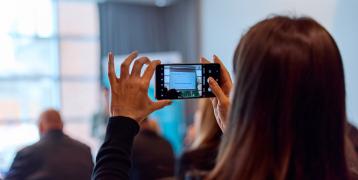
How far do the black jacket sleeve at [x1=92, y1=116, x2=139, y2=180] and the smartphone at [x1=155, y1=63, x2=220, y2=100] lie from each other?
16 centimetres

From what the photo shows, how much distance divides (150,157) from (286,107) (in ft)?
7.20

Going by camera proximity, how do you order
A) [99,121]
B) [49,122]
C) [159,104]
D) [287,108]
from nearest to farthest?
[287,108] → [159,104] → [49,122] → [99,121]

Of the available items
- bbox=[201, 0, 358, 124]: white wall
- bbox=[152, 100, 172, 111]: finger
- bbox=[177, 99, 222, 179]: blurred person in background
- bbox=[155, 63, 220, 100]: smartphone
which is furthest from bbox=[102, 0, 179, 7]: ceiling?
bbox=[152, 100, 172, 111]: finger

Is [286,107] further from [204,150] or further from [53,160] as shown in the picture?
[53,160]

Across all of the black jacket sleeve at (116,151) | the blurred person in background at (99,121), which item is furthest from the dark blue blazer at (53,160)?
the blurred person in background at (99,121)

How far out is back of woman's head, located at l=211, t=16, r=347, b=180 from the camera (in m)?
0.61

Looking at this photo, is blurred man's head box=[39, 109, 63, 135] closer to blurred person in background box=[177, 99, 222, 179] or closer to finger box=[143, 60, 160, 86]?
blurred person in background box=[177, 99, 222, 179]

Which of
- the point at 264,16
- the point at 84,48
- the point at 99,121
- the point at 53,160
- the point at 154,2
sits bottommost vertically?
the point at 99,121

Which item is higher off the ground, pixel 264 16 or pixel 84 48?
pixel 264 16

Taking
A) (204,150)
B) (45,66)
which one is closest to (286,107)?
(204,150)

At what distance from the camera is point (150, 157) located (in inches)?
108

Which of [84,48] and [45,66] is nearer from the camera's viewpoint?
[45,66]

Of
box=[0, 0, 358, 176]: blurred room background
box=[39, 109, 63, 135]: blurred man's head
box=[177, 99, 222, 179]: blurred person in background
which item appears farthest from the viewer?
box=[0, 0, 358, 176]: blurred room background

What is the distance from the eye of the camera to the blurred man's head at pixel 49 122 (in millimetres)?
2387
